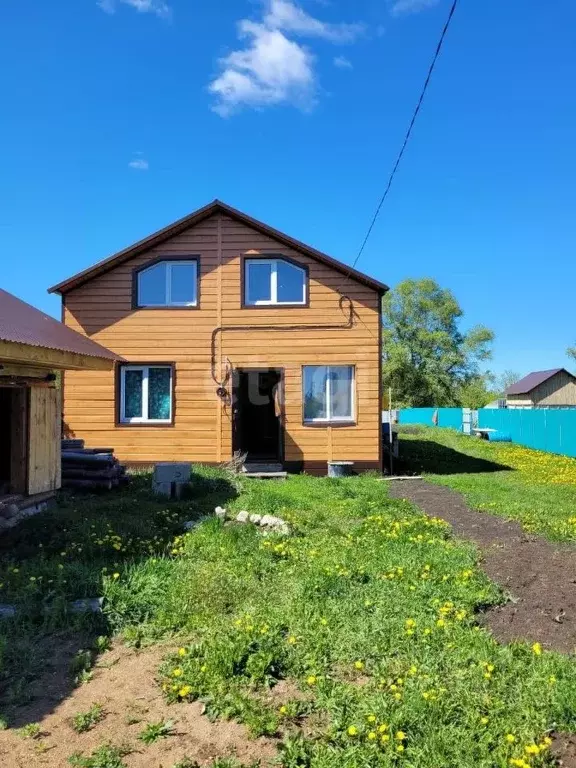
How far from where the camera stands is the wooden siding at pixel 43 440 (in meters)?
8.84

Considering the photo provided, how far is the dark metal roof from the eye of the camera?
7043 mm

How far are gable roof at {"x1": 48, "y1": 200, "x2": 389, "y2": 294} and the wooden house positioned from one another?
0.11ft

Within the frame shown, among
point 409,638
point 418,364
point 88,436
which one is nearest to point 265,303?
point 88,436

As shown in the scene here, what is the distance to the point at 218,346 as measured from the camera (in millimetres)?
14031

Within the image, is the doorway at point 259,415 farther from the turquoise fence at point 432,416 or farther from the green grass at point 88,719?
the turquoise fence at point 432,416

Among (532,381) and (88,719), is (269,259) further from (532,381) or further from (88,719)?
(532,381)

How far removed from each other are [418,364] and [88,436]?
41480 millimetres

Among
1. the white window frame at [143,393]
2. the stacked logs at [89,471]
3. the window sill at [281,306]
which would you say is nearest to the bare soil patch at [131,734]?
the stacked logs at [89,471]

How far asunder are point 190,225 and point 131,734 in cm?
Result: 1239

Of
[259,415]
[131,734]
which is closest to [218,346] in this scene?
[259,415]

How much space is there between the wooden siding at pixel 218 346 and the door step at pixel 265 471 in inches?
19.2

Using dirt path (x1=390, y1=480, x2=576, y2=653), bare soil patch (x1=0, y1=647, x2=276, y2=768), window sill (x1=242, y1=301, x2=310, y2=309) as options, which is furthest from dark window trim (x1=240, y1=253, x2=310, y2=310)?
bare soil patch (x1=0, y1=647, x2=276, y2=768)

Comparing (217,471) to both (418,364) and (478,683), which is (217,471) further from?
(418,364)

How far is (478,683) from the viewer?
12.1ft
